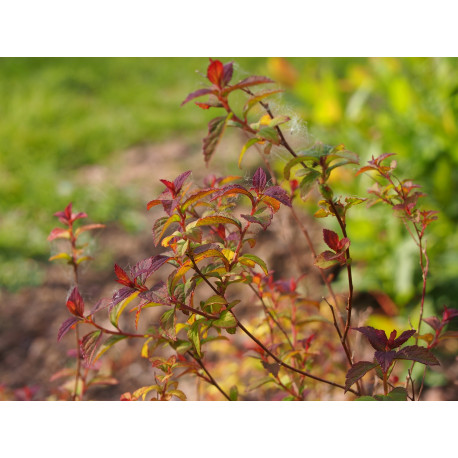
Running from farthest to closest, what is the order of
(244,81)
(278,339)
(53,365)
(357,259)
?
(357,259) → (53,365) → (278,339) → (244,81)

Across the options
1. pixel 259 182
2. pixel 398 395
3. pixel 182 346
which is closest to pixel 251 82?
pixel 259 182

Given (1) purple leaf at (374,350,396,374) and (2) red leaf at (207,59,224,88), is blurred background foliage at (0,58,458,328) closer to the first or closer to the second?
(2) red leaf at (207,59,224,88)

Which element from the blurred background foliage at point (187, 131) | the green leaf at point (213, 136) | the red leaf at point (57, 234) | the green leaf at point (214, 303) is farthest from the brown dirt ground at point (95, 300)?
the green leaf at point (213, 136)

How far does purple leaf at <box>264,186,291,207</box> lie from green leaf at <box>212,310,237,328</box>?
0.25 meters

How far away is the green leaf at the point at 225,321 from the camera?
3.44ft

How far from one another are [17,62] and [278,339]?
4.61 m

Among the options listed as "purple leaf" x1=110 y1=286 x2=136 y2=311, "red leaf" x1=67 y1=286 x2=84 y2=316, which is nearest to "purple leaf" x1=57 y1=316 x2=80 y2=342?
"red leaf" x1=67 y1=286 x2=84 y2=316

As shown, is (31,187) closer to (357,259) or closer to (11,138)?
(11,138)

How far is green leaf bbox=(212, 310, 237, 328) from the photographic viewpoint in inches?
41.3

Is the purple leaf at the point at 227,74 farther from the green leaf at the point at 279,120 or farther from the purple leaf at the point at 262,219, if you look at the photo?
the purple leaf at the point at 262,219

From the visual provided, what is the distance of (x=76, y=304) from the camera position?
1129mm

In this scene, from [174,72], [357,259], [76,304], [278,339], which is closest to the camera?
[76,304]

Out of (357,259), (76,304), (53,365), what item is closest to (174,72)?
(357,259)

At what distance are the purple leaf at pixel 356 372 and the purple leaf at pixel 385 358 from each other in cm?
2
